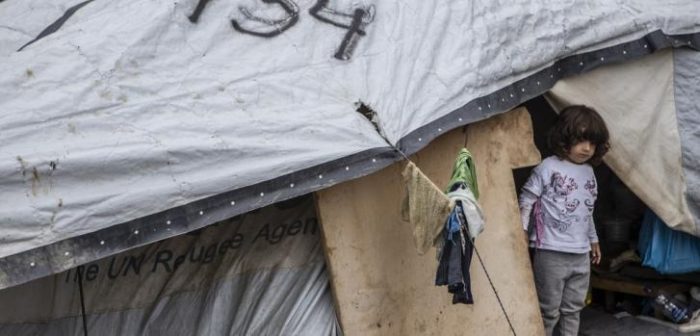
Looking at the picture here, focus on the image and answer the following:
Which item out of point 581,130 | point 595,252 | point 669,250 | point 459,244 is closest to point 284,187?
point 459,244

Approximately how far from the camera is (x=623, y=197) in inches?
213

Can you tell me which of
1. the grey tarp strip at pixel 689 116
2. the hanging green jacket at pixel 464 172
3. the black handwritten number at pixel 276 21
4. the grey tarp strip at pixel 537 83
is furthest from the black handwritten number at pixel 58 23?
the grey tarp strip at pixel 689 116

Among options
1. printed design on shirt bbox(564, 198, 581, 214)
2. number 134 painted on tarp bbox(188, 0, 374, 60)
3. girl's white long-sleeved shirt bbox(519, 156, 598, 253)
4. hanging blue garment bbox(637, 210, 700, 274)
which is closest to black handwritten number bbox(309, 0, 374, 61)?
number 134 painted on tarp bbox(188, 0, 374, 60)

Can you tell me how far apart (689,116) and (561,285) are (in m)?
1.12

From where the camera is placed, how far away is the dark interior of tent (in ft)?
16.0

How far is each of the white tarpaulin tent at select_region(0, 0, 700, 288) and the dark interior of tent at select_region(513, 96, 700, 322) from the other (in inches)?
36.5

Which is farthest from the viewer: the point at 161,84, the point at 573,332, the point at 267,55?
the point at 573,332

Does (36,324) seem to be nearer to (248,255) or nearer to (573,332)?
(248,255)

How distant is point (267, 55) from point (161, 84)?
1.69ft

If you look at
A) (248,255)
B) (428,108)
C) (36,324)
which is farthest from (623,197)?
(36,324)

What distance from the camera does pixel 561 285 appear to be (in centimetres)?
443

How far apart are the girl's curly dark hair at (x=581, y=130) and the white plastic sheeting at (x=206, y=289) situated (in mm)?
1346

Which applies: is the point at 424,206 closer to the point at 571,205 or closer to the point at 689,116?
the point at 571,205

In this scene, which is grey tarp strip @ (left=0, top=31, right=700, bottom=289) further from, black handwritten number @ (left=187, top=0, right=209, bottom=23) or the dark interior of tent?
black handwritten number @ (left=187, top=0, right=209, bottom=23)
